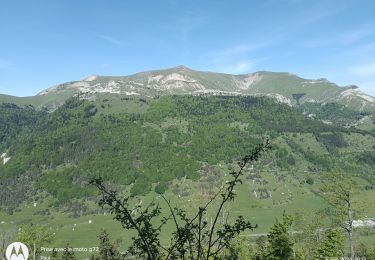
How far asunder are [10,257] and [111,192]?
7694 mm

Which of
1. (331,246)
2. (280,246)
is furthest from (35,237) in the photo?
(331,246)

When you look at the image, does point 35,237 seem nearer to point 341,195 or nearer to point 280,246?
point 280,246

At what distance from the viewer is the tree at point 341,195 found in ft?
209

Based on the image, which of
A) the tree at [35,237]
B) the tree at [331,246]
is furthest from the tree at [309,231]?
the tree at [35,237]

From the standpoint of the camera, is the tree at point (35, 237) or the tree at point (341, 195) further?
the tree at point (35, 237)

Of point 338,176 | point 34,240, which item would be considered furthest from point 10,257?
point 34,240

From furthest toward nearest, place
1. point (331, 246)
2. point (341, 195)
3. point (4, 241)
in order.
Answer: point (4, 241)
point (331, 246)
point (341, 195)

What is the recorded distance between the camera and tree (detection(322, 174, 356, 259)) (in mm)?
63719

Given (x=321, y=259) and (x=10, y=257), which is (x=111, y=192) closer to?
(x=10, y=257)

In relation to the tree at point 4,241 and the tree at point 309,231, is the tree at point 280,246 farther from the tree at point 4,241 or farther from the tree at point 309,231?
the tree at point 4,241

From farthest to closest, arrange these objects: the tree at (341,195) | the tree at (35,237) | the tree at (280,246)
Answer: the tree at (35,237), the tree at (280,246), the tree at (341,195)

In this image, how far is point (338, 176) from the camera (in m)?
64.2

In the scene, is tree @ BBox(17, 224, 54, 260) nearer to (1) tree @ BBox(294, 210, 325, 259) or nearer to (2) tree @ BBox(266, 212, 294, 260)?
(2) tree @ BBox(266, 212, 294, 260)

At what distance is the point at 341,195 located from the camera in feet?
211
